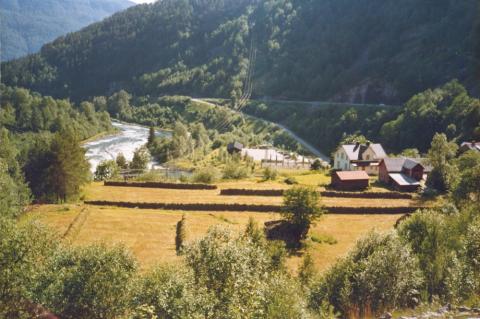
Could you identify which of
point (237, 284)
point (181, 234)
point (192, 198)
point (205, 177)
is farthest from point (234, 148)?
point (237, 284)

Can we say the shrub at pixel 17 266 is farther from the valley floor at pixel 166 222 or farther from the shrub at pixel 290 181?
the shrub at pixel 290 181

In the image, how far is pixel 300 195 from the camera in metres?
39.2

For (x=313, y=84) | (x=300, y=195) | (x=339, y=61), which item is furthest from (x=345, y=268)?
(x=339, y=61)

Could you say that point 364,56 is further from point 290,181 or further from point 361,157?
point 290,181

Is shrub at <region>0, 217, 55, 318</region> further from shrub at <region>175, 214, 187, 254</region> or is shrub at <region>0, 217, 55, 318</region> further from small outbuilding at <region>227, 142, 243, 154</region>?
small outbuilding at <region>227, 142, 243, 154</region>

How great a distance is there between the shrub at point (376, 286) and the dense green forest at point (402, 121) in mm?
63327

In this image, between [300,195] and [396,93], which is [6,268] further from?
[396,93]

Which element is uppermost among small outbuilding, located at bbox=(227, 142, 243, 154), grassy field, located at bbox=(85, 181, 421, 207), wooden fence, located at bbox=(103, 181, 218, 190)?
small outbuilding, located at bbox=(227, 142, 243, 154)

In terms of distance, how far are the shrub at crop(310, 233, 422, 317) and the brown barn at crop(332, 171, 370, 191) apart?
34.7 metres

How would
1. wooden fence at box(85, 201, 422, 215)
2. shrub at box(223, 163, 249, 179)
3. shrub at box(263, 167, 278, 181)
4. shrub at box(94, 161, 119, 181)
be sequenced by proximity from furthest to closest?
shrub at box(94, 161, 119, 181)
shrub at box(223, 163, 249, 179)
shrub at box(263, 167, 278, 181)
wooden fence at box(85, 201, 422, 215)

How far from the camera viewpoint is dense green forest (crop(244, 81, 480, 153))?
88.3m

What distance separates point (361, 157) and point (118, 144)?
3022 inches

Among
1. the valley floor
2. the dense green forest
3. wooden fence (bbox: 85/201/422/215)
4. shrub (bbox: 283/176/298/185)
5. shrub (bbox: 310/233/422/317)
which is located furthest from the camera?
the dense green forest

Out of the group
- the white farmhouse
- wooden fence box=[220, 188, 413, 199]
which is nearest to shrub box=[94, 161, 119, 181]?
wooden fence box=[220, 188, 413, 199]
